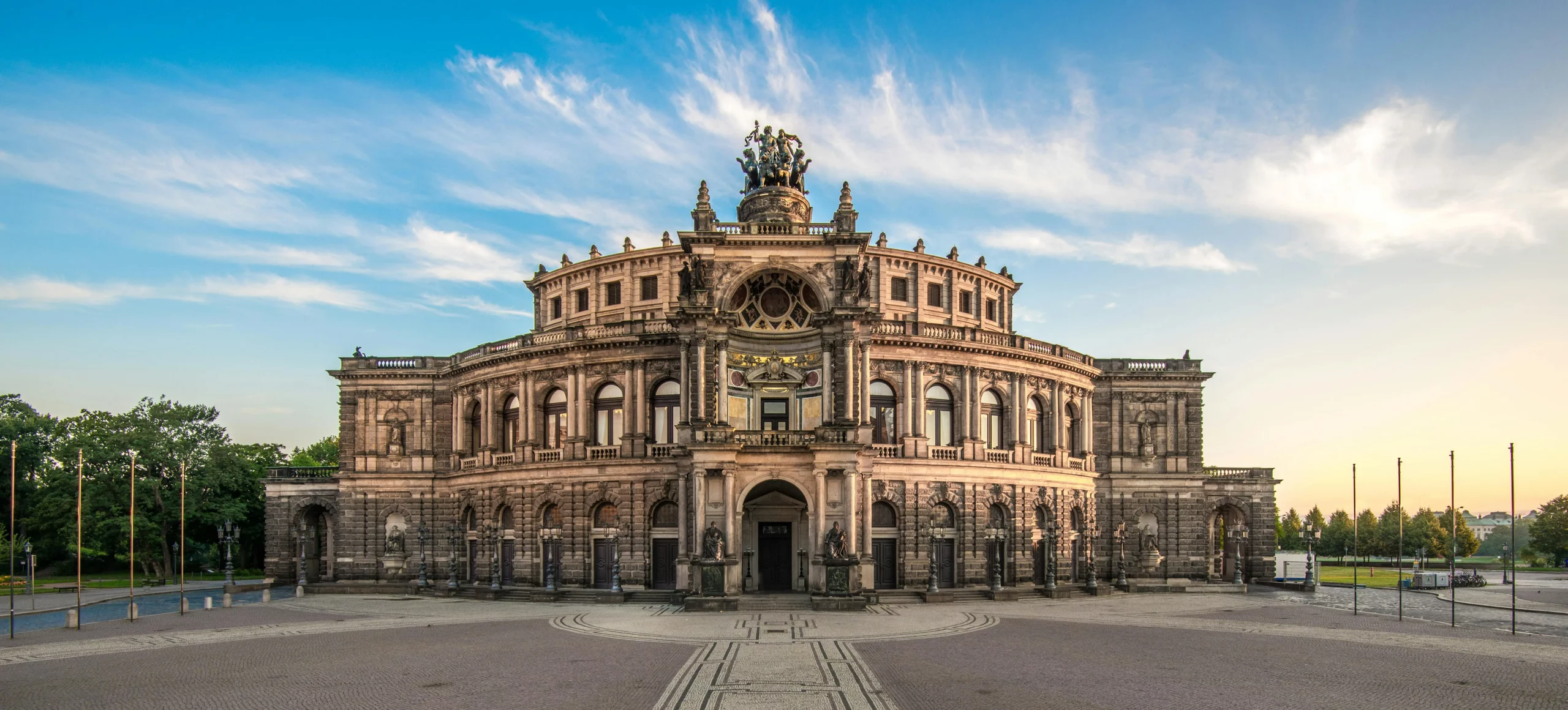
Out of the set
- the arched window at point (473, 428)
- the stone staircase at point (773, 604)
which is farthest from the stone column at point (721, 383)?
the arched window at point (473, 428)

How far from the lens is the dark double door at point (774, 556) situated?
51594mm

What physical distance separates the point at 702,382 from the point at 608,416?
33.2 feet

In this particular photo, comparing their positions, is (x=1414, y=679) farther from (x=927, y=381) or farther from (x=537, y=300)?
(x=537, y=300)

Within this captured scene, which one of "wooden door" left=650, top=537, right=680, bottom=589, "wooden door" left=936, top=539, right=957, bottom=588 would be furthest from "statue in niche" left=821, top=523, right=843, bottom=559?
"wooden door" left=650, top=537, right=680, bottom=589

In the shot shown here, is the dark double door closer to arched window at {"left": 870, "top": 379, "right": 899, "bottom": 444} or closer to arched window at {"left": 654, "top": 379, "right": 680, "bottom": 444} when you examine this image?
arched window at {"left": 870, "top": 379, "right": 899, "bottom": 444}

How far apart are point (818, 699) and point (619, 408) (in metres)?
35.2

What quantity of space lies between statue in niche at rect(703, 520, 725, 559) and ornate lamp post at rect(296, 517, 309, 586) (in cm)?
2814

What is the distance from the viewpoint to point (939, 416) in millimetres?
56312

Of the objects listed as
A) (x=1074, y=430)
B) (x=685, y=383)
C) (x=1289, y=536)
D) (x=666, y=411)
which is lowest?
(x=1289, y=536)

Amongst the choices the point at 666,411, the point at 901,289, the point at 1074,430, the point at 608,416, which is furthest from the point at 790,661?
the point at 1074,430

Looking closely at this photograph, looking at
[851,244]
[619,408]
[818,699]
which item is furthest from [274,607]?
[818,699]

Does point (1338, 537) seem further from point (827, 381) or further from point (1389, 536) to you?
point (827, 381)

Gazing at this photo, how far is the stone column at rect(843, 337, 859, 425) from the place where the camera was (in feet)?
159

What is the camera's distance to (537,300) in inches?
Answer: 2613
